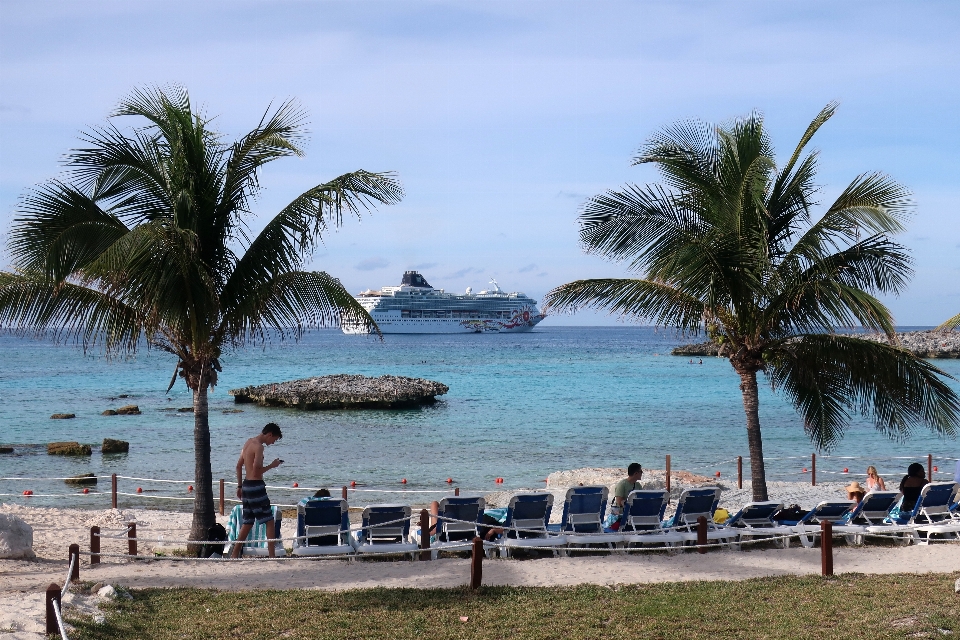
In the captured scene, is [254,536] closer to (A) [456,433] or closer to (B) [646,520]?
(B) [646,520]

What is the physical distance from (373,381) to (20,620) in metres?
40.3

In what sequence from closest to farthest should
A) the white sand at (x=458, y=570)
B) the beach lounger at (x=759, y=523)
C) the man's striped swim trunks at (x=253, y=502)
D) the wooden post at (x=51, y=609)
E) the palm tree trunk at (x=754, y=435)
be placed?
the wooden post at (x=51, y=609), the white sand at (x=458, y=570), the man's striped swim trunks at (x=253, y=502), the beach lounger at (x=759, y=523), the palm tree trunk at (x=754, y=435)

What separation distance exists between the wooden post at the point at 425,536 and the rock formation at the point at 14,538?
4187 mm

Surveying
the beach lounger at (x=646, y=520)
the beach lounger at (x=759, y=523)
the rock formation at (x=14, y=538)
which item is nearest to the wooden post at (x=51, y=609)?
the rock formation at (x=14, y=538)

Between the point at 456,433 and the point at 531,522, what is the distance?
78.1 feet

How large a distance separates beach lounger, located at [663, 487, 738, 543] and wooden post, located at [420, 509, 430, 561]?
107 inches

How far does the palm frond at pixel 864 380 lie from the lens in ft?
36.5

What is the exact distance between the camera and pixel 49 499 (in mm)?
18703

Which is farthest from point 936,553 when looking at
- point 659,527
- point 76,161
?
point 76,161

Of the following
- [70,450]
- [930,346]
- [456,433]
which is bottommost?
[70,450]

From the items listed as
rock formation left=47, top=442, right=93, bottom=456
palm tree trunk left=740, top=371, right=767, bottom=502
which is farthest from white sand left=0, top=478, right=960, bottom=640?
rock formation left=47, top=442, right=93, bottom=456

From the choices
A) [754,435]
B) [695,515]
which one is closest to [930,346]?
[754,435]

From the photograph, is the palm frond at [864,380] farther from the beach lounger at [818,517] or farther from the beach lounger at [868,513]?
the beach lounger at [818,517]

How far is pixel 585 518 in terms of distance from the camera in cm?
993
